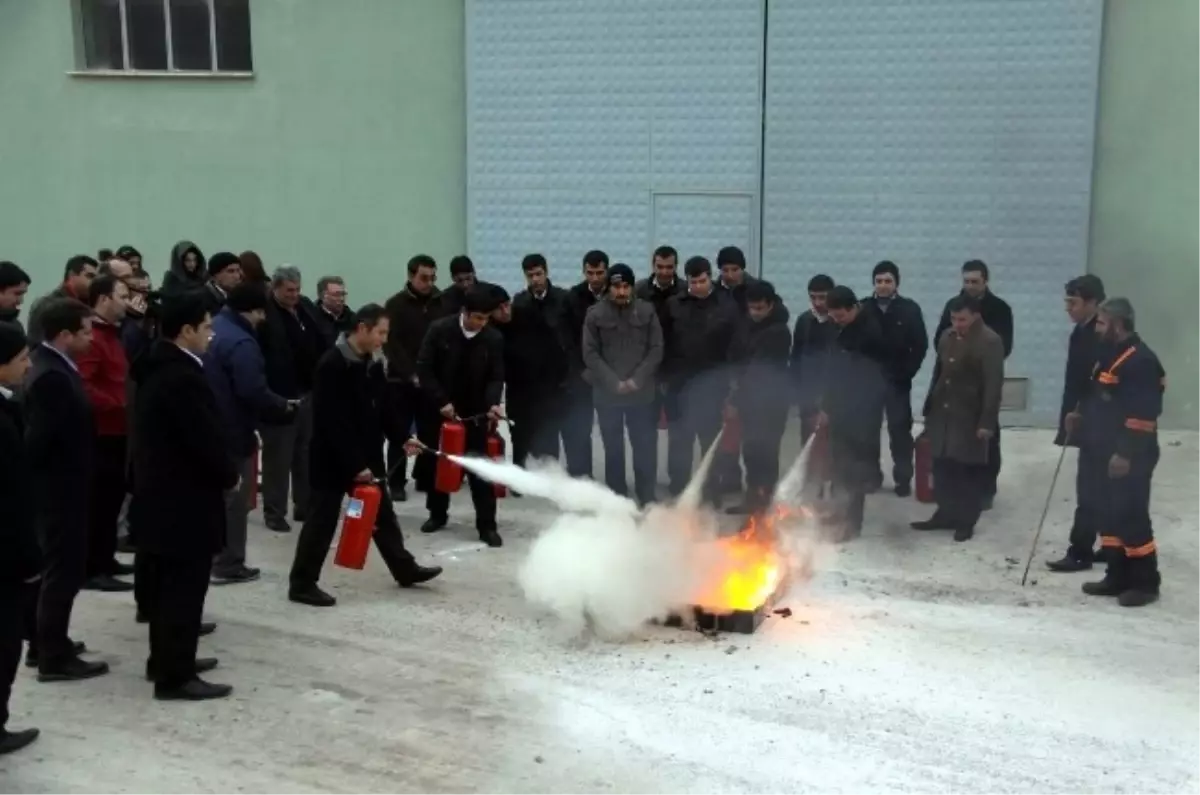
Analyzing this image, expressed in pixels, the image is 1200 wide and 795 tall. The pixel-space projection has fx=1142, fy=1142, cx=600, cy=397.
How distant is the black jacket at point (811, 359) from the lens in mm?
9305

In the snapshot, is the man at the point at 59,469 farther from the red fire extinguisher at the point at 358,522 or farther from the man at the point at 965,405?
the man at the point at 965,405

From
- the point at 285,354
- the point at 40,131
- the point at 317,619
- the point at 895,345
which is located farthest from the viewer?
the point at 40,131

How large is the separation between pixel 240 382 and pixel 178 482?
6.09 feet

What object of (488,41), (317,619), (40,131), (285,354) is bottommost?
(317,619)

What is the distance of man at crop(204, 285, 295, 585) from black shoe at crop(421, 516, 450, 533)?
174 cm

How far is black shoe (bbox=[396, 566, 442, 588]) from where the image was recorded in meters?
7.86

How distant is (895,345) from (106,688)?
22.0 ft

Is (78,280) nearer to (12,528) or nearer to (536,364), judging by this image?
(536,364)

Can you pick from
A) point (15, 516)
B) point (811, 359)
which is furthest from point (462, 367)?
point (15, 516)

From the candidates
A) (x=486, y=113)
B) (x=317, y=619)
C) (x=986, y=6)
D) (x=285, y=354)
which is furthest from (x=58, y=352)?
(x=986, y=6)

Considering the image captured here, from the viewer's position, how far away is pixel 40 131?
14969 mm

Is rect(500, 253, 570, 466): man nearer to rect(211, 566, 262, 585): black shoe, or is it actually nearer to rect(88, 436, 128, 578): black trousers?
rect(211, 566, 262, 585): black shoe

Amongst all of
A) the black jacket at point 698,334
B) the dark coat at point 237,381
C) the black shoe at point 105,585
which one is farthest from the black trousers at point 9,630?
the black jacket at point 698,334

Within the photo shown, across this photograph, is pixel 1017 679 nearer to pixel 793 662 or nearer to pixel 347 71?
pixel 793 662
